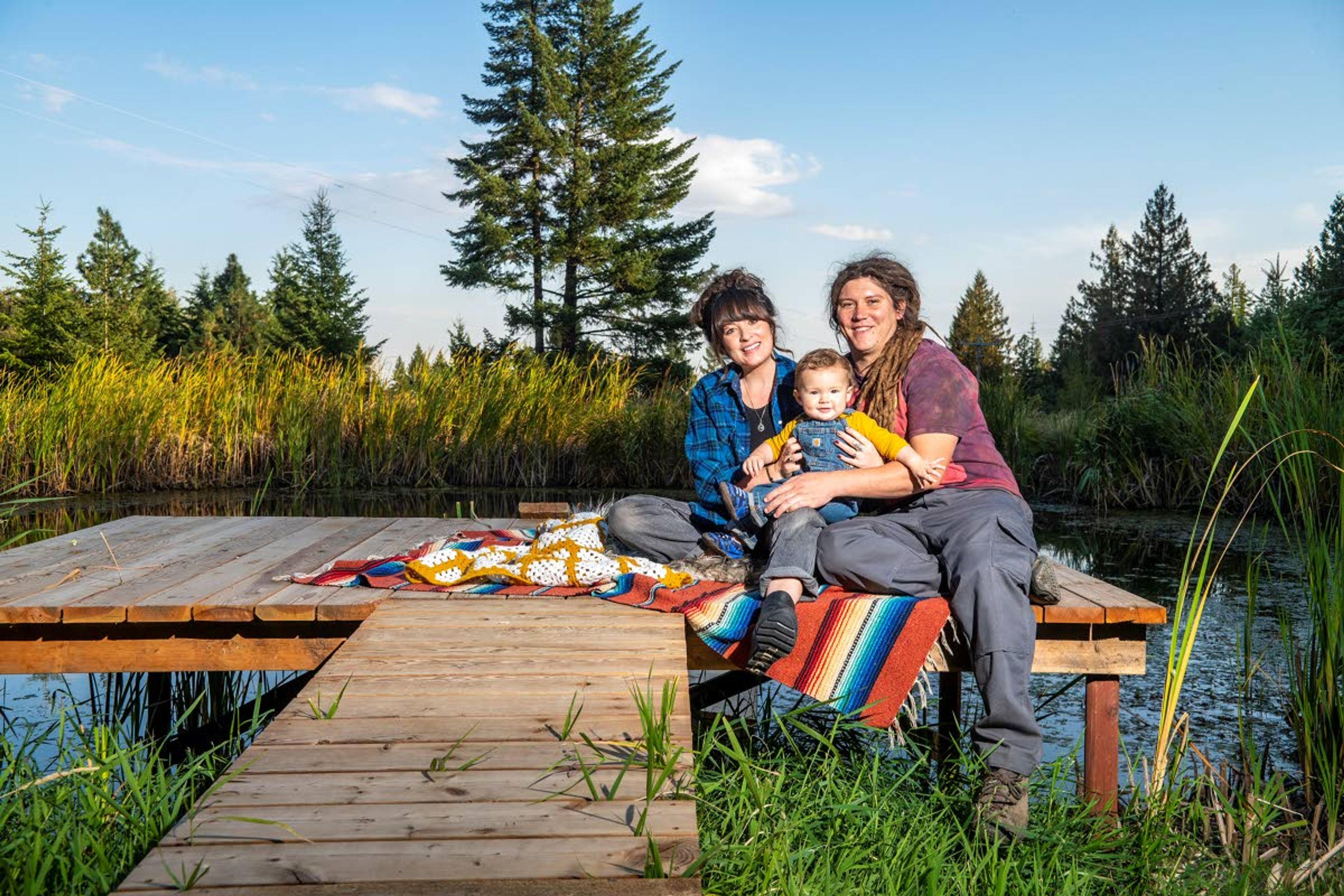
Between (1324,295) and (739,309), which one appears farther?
(1324,295)

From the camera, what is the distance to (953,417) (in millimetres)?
2971

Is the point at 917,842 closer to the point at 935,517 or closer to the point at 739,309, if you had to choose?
the point at 935,517

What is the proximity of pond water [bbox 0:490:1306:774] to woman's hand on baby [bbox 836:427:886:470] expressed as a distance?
0.61m

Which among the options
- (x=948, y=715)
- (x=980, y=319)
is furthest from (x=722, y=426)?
(x=980, y=319)

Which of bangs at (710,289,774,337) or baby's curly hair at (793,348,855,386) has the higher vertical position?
bangs at (710,289,774,337)

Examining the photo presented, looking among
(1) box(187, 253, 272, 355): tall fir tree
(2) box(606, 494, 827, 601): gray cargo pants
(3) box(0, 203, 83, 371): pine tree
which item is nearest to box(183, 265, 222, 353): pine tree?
(1) box(187, 253, 272, 355): tall fir tree

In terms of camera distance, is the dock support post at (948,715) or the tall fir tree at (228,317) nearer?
the dock support post at (948,715)

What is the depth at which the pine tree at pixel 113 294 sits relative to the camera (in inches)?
1069

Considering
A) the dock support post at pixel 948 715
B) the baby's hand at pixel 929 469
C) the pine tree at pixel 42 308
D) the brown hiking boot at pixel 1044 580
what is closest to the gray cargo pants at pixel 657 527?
the baby's hand at pixel 929 469

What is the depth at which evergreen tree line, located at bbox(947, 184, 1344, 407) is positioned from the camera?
19375mm

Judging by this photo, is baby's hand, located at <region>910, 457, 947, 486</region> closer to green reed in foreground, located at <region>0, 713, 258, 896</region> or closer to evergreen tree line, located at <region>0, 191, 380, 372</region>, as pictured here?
green reed in foreground, located at <region>0, 713, 258, 896</region>

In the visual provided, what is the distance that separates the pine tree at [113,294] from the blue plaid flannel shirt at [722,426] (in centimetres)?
2510

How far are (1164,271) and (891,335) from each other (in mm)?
46093

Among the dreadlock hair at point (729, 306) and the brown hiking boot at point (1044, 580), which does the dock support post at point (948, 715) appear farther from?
the dreadlock hair at point (729, 306)
